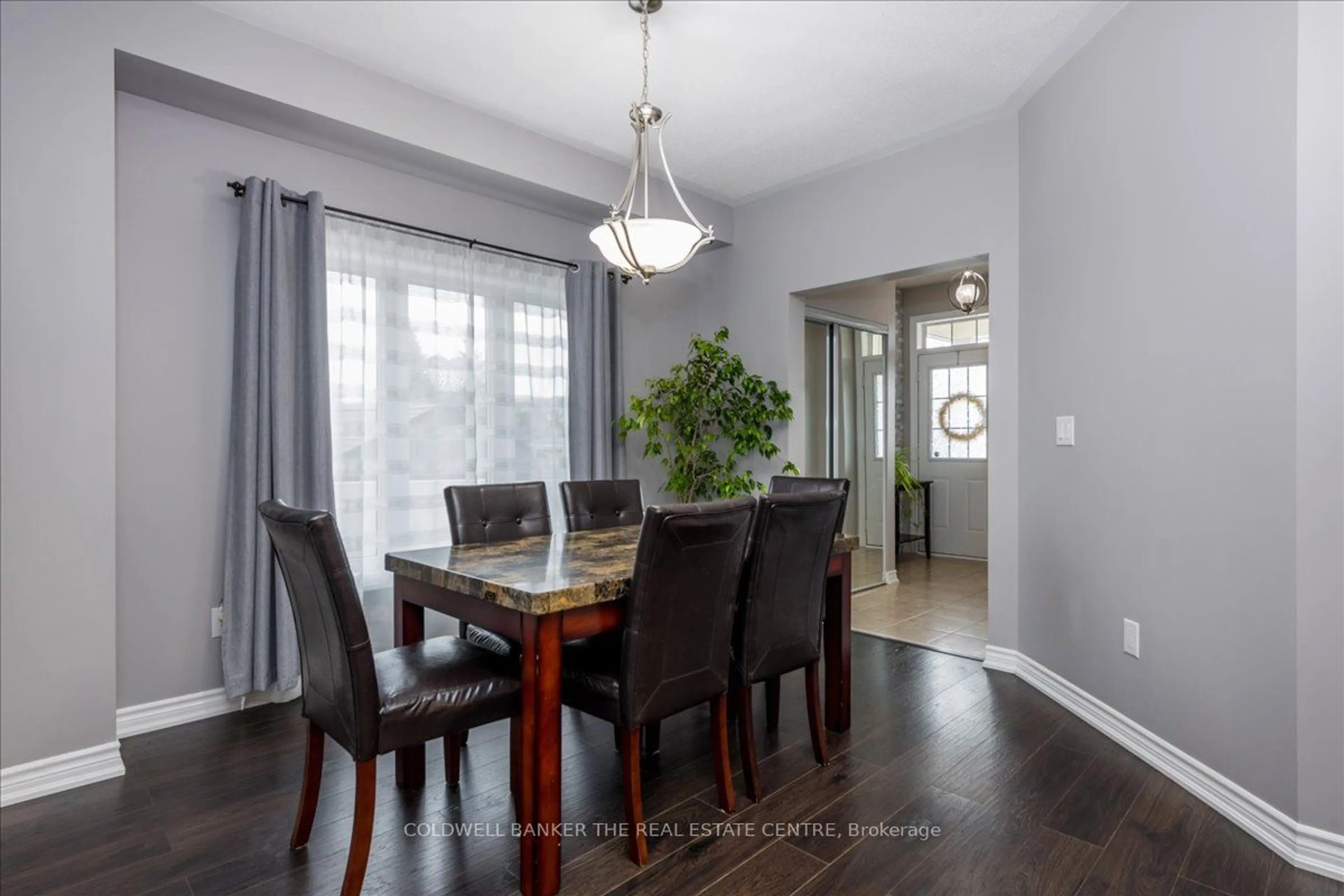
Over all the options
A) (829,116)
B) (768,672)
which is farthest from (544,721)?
(829,116)

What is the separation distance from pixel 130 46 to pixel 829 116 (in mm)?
2908

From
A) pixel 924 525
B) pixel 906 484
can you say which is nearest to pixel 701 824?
pixel 906 484

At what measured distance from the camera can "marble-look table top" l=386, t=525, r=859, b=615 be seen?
173 centimetres

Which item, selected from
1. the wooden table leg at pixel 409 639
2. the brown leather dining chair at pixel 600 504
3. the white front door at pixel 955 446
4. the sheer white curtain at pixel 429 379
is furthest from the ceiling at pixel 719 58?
the white front door at pixel 955 446

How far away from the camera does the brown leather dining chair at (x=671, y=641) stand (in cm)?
178

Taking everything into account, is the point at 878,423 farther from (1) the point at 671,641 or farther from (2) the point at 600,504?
(1) the point at 671,641

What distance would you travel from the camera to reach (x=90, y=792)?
224 centimetres

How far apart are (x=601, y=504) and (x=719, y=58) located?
2023mm

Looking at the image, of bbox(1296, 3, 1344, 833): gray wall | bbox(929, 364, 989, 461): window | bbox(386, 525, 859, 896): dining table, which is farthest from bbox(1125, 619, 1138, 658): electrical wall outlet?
bbox(929, 364, 989, 461): window

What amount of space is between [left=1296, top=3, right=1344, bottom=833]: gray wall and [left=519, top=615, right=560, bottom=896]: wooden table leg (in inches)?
77.2

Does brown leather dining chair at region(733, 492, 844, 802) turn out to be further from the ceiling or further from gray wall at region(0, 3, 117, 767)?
gray wall at region(0, 3, 117, 767)

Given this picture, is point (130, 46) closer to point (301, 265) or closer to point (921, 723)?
point (301, 265)

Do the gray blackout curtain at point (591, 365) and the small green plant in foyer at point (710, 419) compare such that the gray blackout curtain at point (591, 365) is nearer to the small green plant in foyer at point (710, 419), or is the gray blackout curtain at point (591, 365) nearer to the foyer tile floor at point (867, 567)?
the small green plant in foyer at point (710, 419)

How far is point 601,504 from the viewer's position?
3330 mm
